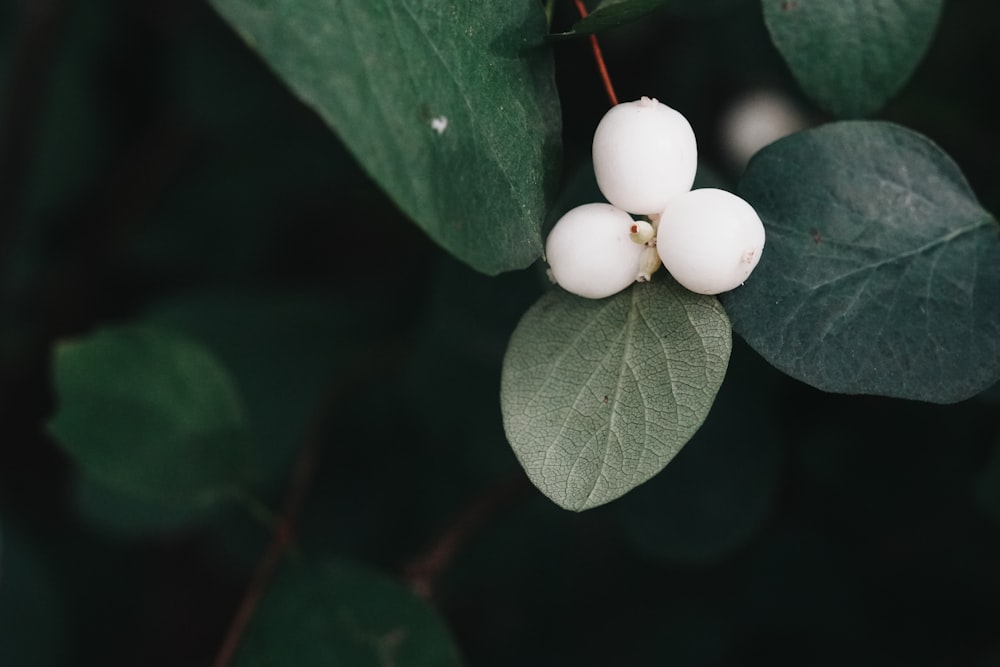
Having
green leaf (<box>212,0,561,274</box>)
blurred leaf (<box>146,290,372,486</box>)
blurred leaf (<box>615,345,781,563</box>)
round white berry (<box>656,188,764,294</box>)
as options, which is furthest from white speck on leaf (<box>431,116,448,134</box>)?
blurred leaf (<box>146,290,372,486</box>)

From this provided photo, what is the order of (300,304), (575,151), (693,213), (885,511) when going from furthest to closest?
1. (300,304)
2. (575,151)
3. (885,511)
4. (693,213)

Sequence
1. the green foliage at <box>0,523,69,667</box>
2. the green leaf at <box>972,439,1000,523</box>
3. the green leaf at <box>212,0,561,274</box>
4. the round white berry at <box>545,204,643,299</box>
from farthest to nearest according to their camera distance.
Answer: the green foliage at <box>0,523,69,667</box> → the green leaf at <box>972,439,1000,523</box> → the round white berry at <box>545,204,643,299</box> → the green leaf at <box>212,0,561,274</box>

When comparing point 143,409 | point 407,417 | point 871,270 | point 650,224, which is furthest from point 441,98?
point 407,417

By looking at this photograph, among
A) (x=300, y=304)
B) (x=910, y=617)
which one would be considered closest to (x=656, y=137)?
(x=910, y=617)

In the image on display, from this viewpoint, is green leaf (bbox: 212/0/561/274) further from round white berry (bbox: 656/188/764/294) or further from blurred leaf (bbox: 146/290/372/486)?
blurred leaf (bbox: 146/290/372/486)

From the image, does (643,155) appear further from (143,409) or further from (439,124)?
(143,409)

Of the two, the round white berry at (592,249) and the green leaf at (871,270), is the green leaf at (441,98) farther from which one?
the green leaf at (871,270)

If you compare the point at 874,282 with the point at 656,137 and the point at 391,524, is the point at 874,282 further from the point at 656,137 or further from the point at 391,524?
the point at 391,524
